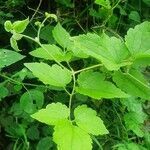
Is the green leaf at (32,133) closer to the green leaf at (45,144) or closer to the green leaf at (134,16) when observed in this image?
the green leaf at (45,144)

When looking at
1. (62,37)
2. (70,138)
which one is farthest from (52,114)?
(62,37)

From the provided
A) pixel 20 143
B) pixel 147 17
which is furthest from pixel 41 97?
pixel 147 17

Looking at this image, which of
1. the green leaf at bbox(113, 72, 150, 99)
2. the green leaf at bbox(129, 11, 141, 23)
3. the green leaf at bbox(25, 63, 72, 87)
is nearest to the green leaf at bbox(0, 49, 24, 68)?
the green leaf at bbox(25, 63, 72, 87)

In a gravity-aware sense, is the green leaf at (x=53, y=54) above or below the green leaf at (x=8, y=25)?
below

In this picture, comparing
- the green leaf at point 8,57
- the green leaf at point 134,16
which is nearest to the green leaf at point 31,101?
the green leaf at point 8,57

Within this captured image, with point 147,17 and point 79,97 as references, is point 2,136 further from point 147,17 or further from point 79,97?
point 147,17

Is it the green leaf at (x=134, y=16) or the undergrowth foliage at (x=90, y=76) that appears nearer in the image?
the undergrowth foliage at (x=90, y=76)

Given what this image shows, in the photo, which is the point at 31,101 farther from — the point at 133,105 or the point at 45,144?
the point at 133,105
